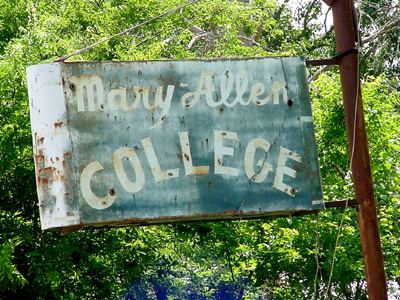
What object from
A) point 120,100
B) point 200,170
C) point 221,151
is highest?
point 120,100

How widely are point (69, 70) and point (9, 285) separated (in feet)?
27.4

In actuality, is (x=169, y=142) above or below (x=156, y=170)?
above

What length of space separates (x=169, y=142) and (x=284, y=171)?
756mm

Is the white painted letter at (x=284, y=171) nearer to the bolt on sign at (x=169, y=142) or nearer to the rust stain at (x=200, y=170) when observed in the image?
the bolt on sign at (x=169, y=142)

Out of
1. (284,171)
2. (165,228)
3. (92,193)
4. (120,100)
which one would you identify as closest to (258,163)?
(284,171)

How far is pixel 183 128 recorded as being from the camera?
614cm

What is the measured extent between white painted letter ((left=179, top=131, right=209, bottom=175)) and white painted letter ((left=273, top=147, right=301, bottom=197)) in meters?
0.46

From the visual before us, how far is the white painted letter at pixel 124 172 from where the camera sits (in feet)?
19.7

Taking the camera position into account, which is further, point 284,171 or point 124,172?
point 284,171

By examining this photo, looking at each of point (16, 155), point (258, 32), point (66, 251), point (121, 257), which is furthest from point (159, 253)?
point (258, 32)

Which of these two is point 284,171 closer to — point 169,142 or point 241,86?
point 241,86

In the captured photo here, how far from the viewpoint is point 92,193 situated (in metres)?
5.94

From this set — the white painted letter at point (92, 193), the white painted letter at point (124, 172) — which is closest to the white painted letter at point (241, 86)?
the white painted letter at point (124, 172)

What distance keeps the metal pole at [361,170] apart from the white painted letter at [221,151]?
877 millimetres
